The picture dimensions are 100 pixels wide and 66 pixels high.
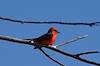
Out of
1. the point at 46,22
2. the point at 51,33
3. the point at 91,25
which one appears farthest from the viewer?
the point at 51,33

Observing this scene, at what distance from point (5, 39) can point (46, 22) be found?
0.36m

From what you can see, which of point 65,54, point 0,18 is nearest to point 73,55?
point 65,54

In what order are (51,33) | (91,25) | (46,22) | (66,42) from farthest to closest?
(51,33) < (66,42) < (46,22) < (91,25)

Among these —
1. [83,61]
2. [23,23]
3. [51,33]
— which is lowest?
[51,33]

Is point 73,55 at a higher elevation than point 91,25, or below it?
below

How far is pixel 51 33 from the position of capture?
26.2 ft

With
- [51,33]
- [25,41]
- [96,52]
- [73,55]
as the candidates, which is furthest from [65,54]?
[51,33]

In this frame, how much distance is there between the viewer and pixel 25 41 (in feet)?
8.41

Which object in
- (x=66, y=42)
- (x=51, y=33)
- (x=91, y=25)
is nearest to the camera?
(x=91, y=25)

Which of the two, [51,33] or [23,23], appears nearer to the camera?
[23,23]

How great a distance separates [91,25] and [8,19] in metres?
0.65

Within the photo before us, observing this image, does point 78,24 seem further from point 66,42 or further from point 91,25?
point 66,42

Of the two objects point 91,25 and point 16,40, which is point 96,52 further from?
point 16,40

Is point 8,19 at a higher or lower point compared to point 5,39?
higher
